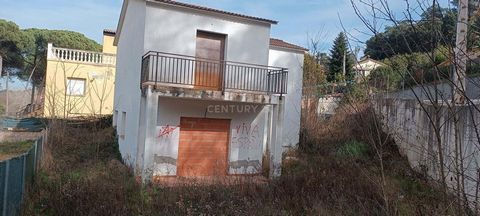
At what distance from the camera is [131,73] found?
14422mm

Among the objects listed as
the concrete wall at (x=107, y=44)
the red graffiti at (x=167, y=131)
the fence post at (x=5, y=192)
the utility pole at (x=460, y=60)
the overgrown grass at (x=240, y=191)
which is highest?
the concrete wall at (x=107, y=44)

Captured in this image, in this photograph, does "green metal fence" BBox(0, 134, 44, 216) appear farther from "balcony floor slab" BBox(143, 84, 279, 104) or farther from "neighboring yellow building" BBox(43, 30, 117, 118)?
"neighboring yellow building" BBox(43, 30, 117, 118)

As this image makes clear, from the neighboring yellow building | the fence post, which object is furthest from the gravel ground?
the fence post

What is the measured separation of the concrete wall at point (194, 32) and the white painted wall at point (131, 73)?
469mm

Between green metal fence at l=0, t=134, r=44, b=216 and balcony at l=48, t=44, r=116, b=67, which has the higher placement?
balcony at l=48, t=44, r=116, b=67

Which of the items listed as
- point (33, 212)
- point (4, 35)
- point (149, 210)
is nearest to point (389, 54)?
point (149, 210)

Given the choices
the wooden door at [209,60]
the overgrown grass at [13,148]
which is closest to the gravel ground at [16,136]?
the overgrown grass at [13,148]

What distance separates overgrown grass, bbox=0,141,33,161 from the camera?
13.8 metres

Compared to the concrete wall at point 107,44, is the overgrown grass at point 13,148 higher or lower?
lower

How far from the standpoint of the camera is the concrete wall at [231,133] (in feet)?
42.5

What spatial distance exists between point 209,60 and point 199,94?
154cm

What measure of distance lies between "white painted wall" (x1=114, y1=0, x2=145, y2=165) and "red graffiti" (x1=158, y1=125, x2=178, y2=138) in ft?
2.76

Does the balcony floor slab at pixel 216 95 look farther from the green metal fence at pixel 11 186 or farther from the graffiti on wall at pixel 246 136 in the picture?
the green metal fence at pixel 11 186

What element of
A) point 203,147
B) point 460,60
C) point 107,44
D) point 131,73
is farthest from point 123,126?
point 107,44
